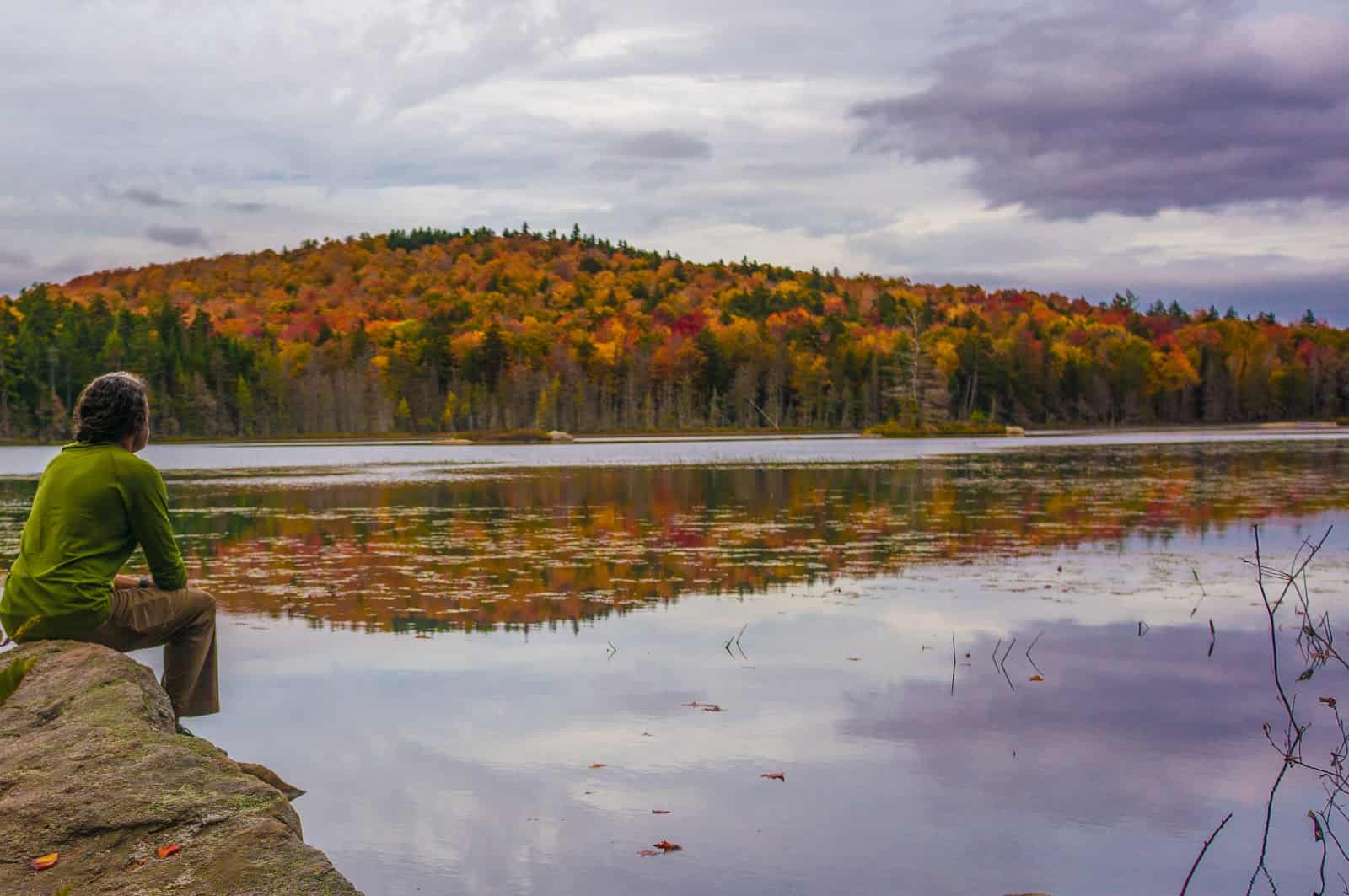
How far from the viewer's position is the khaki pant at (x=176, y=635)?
6.45 meters

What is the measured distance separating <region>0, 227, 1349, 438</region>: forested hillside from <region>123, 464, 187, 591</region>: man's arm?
94594 mm

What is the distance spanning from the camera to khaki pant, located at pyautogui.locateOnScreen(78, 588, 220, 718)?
21.2 feet

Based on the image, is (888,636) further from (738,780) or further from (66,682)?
(66,682)

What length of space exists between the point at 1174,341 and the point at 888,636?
487ft

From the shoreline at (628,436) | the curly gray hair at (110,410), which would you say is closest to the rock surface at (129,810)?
the curly gray hair at (110,410)

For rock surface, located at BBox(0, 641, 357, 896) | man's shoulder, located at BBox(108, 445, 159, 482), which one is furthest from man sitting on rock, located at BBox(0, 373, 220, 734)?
rock surface, located at BBox(0, 641, 357, 896)

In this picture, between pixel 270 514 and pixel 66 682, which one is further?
pixel 270 514

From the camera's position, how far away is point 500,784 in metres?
6.40

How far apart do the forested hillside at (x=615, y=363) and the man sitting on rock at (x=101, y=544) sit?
94.6 metres

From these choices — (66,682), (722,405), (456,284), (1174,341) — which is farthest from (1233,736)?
(456,284)

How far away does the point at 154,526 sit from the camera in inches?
249

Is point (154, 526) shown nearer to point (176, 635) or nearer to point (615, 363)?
point (176, 635)

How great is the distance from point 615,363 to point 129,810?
125533mm

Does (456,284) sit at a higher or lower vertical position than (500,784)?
higher
